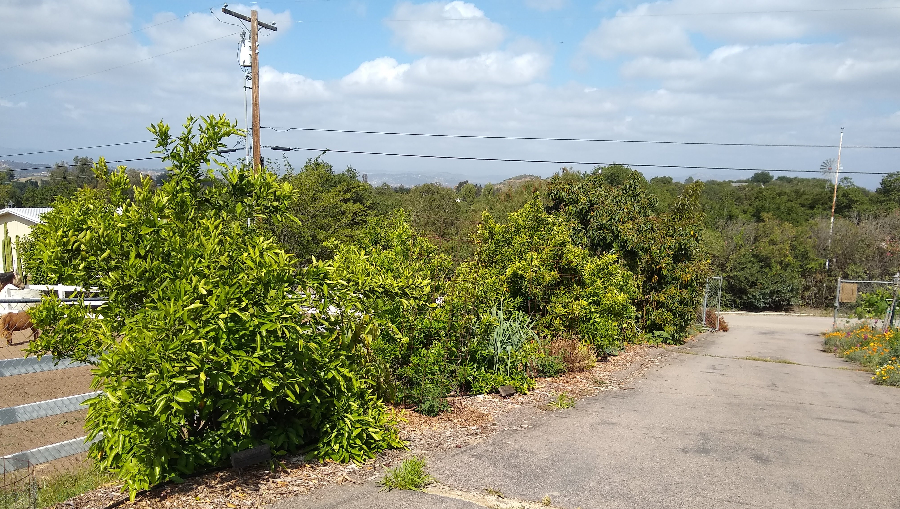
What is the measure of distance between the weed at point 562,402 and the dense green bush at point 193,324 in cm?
382

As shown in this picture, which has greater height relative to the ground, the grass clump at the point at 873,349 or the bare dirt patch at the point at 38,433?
the bare dirt patch at the point at 38,433

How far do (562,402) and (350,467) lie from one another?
412cm

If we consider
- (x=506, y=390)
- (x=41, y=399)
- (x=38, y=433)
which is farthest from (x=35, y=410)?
(x=506, y=390)

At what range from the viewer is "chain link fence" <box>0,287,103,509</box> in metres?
5.20

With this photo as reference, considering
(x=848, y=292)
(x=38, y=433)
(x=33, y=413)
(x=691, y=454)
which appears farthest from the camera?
(x=848, y=292)

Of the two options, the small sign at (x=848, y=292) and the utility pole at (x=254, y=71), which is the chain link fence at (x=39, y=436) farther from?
the small sign at (x=848, y=292)

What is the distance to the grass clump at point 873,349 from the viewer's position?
12.9 m

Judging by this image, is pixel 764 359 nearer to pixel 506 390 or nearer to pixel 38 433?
pixel 506 390

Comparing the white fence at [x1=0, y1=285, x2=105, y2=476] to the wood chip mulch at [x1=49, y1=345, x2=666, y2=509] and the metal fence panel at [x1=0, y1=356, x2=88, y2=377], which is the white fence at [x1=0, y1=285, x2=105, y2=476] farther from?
the wood chip mulch at [x1=49, y1=345, x2=666, y2=509]

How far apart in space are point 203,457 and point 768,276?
39083mm

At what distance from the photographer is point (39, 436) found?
27.1ft

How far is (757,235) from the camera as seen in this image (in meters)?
41.1

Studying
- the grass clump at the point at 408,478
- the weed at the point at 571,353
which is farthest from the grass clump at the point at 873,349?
the grass clump at the point at 408,478

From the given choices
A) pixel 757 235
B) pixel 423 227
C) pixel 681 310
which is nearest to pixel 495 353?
pixel 681 310
